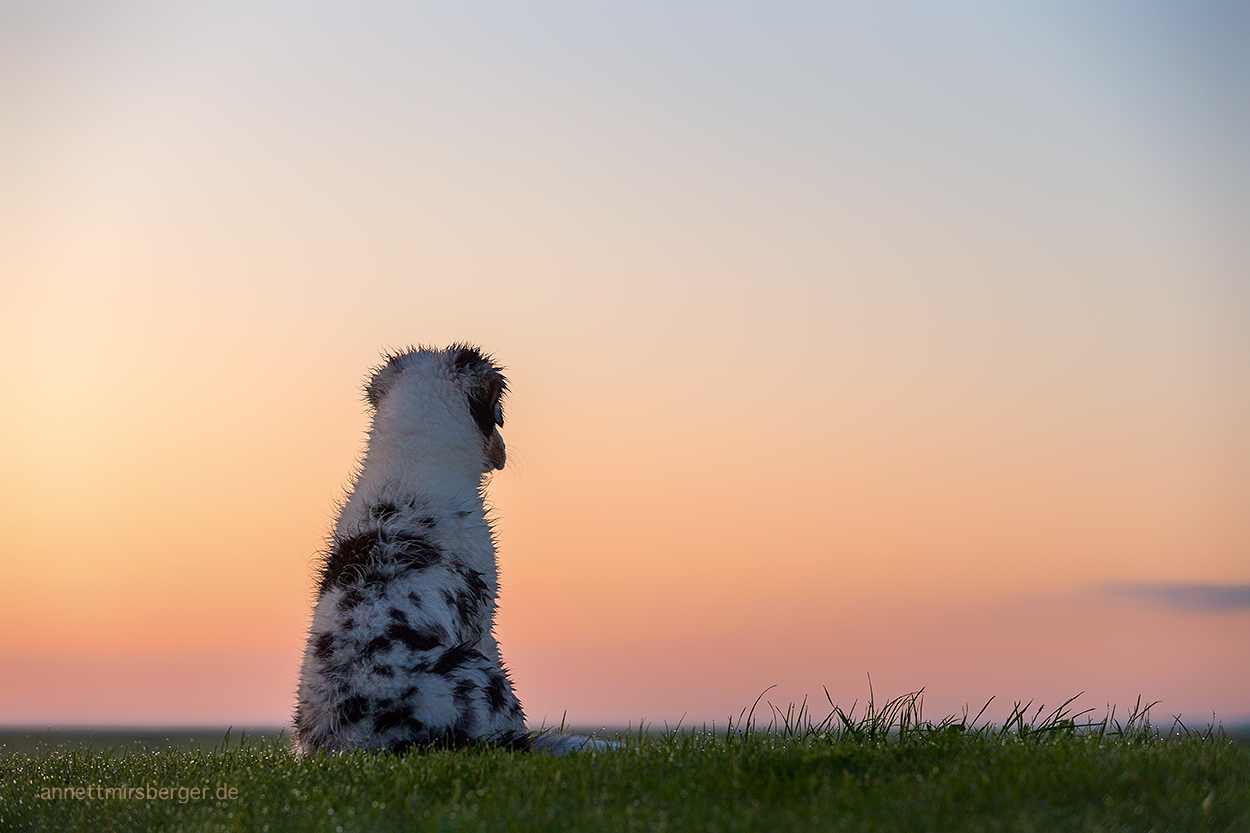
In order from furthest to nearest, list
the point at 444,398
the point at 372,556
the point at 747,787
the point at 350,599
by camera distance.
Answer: the point at 444,398 → the point at 372,556 → the point at 350,599 → the point at 747,787

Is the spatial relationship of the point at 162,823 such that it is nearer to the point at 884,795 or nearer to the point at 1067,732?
the point at 884,795

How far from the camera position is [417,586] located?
6.90 m

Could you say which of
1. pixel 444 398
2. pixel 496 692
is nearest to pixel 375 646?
pixel 496 692

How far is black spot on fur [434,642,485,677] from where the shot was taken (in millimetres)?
6512

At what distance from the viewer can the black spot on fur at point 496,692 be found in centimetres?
663

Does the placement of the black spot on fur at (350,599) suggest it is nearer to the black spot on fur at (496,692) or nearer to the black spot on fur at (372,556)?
the black spot on fur at (372,556)

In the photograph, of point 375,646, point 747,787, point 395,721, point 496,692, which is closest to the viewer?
point 747,787

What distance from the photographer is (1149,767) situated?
5277mm

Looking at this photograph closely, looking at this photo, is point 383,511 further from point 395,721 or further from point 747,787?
point 747,787

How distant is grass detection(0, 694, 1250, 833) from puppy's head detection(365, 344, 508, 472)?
2.43 meters

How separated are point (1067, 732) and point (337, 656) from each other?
4.72 meters

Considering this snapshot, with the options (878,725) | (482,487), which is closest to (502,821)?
(878,725)

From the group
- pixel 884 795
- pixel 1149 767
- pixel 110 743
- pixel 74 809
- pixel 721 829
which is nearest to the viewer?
pixel 721 829

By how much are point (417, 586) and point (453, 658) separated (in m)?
0.59
